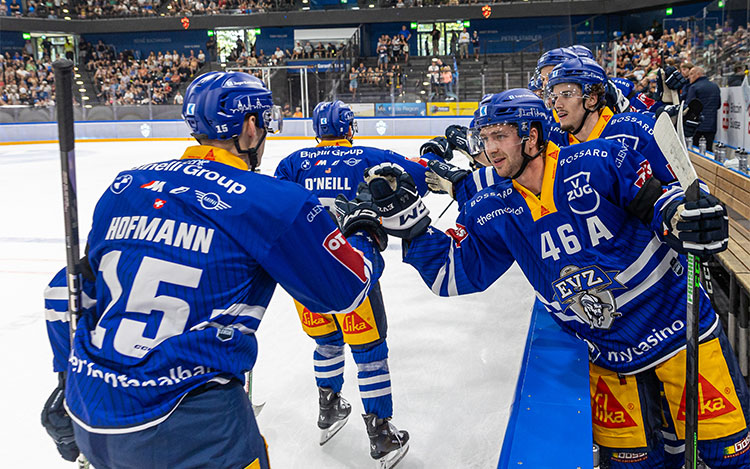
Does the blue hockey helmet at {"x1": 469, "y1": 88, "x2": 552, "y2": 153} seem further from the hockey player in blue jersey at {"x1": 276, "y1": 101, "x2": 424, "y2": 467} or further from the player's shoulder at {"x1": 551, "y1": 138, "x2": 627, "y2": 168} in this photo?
the hockey player in blue jersey at {"x1": 276, "y1": 101, "x2": 424, "y2": 467}

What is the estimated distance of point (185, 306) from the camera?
4.39 ft

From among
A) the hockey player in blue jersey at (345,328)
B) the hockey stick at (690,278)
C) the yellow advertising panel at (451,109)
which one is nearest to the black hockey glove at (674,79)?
the hockey player in blue jersey at (345,328)

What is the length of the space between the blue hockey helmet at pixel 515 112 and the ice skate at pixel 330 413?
1603 mm

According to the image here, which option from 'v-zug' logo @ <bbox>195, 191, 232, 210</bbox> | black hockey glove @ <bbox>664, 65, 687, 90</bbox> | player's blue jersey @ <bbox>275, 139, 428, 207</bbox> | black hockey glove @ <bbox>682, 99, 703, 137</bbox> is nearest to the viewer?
'v-zug' logo @ <bbox>195, 191, 232, 210</bbox>

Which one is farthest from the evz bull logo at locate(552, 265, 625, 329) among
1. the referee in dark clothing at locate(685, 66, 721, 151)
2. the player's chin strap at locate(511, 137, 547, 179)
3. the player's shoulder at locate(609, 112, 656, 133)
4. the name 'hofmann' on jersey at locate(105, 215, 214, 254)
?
the referee in dark clothing at locate(685, 66, 721, 151)

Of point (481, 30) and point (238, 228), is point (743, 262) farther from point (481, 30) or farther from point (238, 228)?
point (481, 30)

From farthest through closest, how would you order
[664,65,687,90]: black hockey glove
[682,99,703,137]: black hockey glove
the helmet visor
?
[682,99,703,137]: black hockey glove < [664,65,687,90]: black hockey glove < the helmet visor

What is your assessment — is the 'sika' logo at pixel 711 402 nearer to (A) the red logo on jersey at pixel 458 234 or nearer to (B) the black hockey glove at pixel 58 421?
(A) the red logo on jersey at pixel 458 234

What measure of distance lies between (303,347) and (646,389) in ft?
8.13

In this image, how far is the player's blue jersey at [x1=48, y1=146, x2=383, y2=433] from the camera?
1.32 meters

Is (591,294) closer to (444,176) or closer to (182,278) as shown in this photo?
(444,176)

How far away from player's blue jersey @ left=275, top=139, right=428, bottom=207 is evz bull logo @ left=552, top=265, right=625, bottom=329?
139cm

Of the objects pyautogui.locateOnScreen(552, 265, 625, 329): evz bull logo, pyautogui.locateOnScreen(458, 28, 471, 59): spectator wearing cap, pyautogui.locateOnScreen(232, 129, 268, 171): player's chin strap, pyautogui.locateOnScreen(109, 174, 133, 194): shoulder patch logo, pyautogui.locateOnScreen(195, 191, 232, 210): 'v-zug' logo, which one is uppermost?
pyautogui.locateOnScreen(458, 28, 471, 59): spectator wearing cap

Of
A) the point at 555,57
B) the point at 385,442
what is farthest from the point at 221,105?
the point at 555,57
